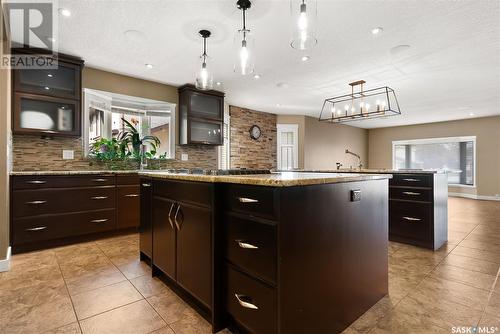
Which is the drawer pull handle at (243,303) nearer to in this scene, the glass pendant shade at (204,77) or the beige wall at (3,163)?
the glass pendant shade at (204,77)

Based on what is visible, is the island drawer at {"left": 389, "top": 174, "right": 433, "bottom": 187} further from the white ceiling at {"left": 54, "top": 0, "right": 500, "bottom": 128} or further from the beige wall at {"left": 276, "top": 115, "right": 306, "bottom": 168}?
the beige wall at {"left": 276, "top": 115, "right": 306, "bottom": 168}

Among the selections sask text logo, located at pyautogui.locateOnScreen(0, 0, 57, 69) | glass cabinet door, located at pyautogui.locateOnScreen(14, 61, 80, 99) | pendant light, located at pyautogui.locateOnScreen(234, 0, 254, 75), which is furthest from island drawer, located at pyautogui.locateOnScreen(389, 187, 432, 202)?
glass cabinet door, located at pyautogui.locateOnScreen(14, 61, 80, 99)

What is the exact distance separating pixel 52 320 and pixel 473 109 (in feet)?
29.0

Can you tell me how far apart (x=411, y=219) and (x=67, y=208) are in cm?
419

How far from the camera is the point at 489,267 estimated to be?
7.54ft

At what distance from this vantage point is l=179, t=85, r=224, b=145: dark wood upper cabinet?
4402mm

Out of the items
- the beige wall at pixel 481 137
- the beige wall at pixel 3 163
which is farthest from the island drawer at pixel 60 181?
the beige wall at pixel 481 137

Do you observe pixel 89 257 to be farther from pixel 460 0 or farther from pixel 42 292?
pixel 460 0

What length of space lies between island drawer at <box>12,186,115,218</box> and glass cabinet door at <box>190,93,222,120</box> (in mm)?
1987

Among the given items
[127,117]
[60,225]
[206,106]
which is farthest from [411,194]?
[127,117]

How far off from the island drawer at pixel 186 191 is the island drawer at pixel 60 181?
1.63 m

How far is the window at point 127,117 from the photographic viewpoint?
12.2 feet

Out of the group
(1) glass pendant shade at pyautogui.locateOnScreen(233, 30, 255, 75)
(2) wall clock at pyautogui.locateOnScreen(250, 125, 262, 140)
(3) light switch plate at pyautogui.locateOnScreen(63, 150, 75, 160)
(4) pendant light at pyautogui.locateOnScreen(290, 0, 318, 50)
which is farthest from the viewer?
(2) wall clock at pyautogui.locateOnScreen(250, 125, 262, 140)

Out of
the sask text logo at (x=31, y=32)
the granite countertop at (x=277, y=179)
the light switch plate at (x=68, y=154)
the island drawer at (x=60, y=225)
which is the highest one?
the sask text logo at (x=31, y=32)
